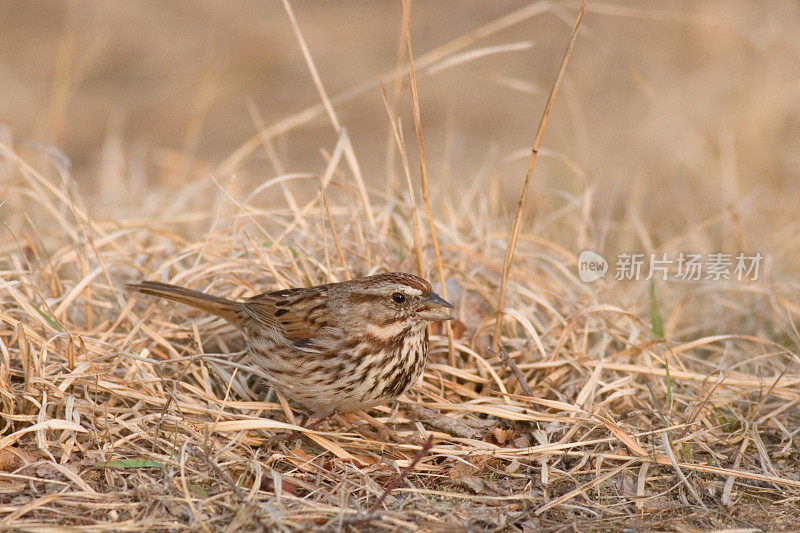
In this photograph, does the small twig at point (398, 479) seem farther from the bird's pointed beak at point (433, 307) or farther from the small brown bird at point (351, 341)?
the bird's pointed beak at point (433, 307)

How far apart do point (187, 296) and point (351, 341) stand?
0.91 metres

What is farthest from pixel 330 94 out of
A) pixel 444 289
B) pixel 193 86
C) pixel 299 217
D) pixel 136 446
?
pixel 136 446

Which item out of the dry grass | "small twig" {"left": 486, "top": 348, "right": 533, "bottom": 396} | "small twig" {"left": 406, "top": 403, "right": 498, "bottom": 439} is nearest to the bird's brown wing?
the dry grass

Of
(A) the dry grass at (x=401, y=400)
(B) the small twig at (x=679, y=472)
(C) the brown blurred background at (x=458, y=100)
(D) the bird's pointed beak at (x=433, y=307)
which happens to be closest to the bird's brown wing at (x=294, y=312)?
(A) the dry grass at (x=401, y=400)

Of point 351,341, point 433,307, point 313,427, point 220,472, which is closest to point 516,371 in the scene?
point 433,307

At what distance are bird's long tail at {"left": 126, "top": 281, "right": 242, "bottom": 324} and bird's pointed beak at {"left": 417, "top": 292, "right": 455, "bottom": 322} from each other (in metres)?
0.98

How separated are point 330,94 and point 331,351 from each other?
24.3 ft

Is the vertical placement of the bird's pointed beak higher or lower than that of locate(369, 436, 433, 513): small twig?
higher

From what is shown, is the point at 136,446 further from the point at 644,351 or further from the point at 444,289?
A: the point at 644,351

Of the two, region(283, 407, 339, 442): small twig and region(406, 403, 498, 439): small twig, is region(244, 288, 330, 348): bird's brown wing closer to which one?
region(283, 407, 339, 442): small twig

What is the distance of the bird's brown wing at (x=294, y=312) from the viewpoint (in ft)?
13.8

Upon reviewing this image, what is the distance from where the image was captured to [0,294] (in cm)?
443

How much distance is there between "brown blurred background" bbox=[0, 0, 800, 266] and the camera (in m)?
7.57

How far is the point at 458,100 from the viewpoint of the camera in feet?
38.1
